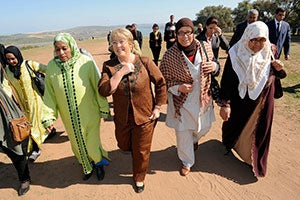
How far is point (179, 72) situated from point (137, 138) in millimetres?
876

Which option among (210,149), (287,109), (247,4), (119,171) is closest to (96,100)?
(119,171)

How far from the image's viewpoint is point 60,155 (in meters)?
3.83

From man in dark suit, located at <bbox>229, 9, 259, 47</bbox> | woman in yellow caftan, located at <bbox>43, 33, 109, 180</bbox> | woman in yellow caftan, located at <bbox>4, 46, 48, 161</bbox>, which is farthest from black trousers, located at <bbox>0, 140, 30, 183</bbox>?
man in dark suit, located at <bbox>229, 9, 259, 47</bbox>

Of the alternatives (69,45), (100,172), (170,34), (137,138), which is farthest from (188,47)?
(170,34)

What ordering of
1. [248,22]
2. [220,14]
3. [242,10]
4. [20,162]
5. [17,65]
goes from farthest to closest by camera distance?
[220,14]
[242,10]
[248,22]
[17,65]
[20,162]

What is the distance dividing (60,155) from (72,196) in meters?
1.06

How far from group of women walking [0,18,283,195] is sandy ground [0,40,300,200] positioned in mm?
157

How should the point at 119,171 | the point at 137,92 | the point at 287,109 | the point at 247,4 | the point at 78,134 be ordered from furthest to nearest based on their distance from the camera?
the point at 247,4, the point at 287,109, the point at 119,171, the point at 78,134, the point at 137,92

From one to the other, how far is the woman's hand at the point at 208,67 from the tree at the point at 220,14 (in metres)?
44.0

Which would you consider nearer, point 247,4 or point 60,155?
point 60,155

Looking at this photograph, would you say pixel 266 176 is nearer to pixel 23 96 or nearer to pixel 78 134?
pixel 78 134

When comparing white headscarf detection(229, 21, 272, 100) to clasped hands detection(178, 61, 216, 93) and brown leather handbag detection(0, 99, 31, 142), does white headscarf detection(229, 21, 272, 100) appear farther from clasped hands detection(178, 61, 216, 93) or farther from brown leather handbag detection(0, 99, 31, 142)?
brown leather handbag detection(0, 99, 31, 142)

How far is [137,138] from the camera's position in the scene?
2.68 meters

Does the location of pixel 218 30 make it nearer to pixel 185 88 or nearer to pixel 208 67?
pixel 208 67
